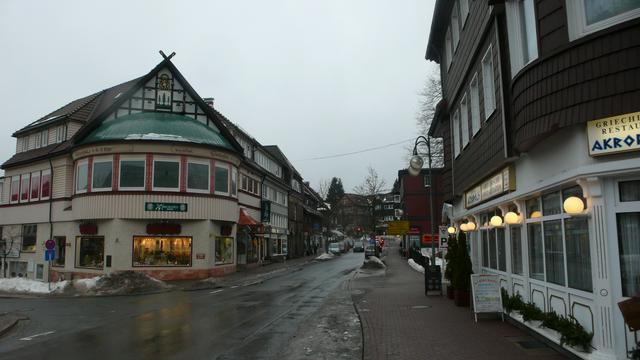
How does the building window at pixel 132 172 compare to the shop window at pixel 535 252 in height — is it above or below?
above

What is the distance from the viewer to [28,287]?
1008 inches

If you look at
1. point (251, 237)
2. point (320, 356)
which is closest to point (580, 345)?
point (320, 356)

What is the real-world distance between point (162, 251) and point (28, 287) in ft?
21.7

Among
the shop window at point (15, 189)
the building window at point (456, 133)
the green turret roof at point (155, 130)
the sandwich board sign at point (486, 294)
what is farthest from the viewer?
the shop window at point (15, 189)

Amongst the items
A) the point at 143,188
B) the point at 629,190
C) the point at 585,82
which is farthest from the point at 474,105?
the point at 143,188

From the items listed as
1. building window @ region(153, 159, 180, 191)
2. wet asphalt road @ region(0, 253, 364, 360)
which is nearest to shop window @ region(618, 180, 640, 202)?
wet asphalt road @ region(0, 253, 364, 360)

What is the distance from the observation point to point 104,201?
1113 inches

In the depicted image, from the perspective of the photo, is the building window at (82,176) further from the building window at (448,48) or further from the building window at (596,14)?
the building window at (596,14)

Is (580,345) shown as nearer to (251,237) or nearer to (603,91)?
(603,91)

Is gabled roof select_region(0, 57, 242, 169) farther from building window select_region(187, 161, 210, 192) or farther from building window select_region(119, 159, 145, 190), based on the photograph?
building window select_region(187, 161, 210, 192)

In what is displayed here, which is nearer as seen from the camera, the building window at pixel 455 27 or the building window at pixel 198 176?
the building window at pixel 455 27

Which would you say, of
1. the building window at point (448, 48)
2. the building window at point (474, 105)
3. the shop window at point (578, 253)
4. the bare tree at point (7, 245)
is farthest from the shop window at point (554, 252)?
the bare tree at point (7, 245)

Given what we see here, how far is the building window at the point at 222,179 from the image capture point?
3074 centimetres

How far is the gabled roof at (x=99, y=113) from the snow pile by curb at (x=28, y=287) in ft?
26.6
